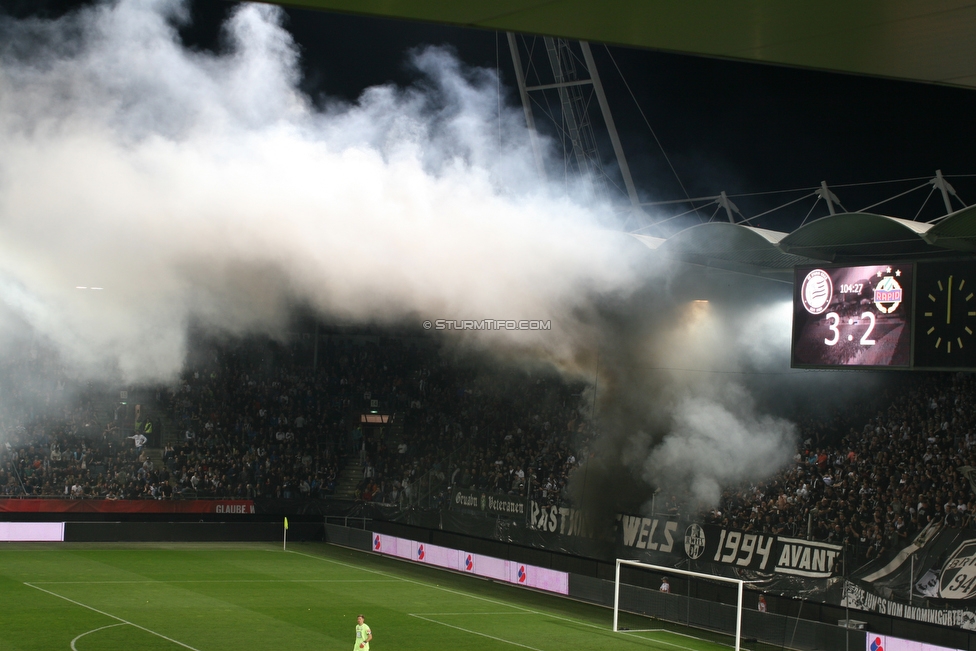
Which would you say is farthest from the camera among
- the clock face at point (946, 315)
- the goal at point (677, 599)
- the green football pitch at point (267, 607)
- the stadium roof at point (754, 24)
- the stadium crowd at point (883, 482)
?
the goal at point (677, 599)

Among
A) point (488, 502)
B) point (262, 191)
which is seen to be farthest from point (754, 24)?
point (488, 502)

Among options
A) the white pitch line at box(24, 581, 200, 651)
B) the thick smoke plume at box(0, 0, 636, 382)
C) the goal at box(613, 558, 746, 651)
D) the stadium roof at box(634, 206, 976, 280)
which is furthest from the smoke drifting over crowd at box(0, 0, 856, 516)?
the white pitch line at box(24, 581, 200, 651)

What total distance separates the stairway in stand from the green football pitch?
6.72 metres

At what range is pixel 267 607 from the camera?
2391 centimetres

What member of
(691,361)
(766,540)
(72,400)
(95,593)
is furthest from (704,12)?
(72,400)

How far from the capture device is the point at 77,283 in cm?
2792

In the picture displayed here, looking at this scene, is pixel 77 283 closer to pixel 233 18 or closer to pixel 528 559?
pixel 233 18

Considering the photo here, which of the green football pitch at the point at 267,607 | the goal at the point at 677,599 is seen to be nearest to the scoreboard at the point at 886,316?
the goal at the point at 677,599

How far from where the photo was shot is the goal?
22.4m

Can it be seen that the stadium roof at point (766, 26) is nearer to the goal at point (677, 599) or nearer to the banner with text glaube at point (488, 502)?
the goal at point (677, 599)

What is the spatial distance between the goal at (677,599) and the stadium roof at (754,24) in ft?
57.8

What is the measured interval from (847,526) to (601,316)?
31.9 ft

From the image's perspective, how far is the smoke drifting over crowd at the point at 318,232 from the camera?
1897cm

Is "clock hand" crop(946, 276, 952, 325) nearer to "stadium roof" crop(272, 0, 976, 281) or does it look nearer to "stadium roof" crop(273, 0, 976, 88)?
"stadium roof" crop(272, 0, 976, 281)
